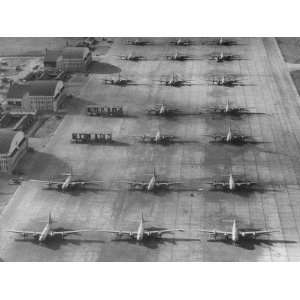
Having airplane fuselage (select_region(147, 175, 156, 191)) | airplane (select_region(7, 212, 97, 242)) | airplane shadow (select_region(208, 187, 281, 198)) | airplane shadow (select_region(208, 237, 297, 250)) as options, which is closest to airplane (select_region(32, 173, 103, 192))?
airplane fuselage (select_region(147, 175, 156, 191))

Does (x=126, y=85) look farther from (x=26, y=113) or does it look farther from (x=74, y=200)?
(x=74, y=200)

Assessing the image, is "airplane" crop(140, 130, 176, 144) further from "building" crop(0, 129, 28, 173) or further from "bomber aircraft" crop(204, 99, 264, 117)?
"building" crop(0, 129, 28, 173)

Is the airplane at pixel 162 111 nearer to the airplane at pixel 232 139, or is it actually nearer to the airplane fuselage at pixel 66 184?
the airplane at pixel 232 139

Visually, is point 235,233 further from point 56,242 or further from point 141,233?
point 56,242

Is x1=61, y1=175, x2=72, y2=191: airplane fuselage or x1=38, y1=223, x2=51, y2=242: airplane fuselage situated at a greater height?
x1=61, y1=175, x2=72, y2=191: airplane fuselage

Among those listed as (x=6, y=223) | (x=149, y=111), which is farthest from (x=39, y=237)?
(x=149, y=111)
